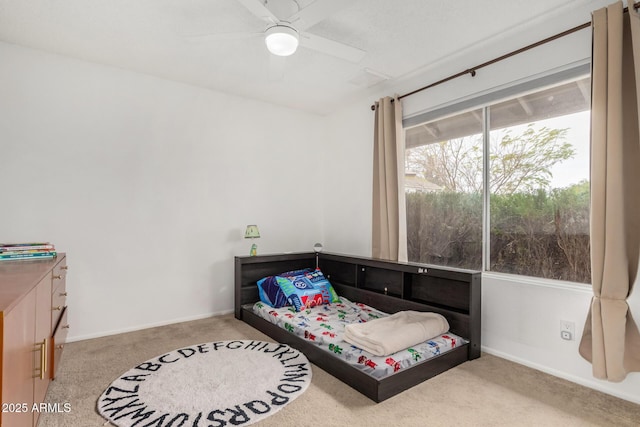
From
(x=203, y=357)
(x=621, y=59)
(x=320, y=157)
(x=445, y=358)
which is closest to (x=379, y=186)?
(x=320, y=157)

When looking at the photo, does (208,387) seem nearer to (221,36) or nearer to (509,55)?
(221,36)

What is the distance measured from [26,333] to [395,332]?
6.68 ft

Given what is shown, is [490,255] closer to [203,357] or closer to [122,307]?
[203,357]

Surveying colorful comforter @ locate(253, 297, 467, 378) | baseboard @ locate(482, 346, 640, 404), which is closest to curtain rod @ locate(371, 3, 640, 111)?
colorful comforter @ locate(253, 297, 467, 378)

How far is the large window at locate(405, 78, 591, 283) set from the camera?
249 centimetres

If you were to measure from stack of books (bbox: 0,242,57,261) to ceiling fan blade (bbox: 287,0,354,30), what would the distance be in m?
2.25

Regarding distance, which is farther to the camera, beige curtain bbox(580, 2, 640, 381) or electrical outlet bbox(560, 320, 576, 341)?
electrical outlet bbox(560, 320, 576, 341)

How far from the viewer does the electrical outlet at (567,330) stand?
2338 millimetres

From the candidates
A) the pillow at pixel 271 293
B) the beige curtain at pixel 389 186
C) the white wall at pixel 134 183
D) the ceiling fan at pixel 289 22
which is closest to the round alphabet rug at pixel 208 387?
the pillow at pixel 271 293

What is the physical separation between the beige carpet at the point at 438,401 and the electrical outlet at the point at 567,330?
0.98 feet

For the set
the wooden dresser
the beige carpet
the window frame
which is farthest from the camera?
the window frame

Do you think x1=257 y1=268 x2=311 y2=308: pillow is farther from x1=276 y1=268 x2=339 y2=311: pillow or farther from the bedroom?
the bedroom

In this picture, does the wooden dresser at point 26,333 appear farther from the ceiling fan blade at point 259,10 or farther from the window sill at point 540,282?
the window sill at point 540,282

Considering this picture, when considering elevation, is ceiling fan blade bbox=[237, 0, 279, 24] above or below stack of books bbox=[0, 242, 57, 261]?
above
